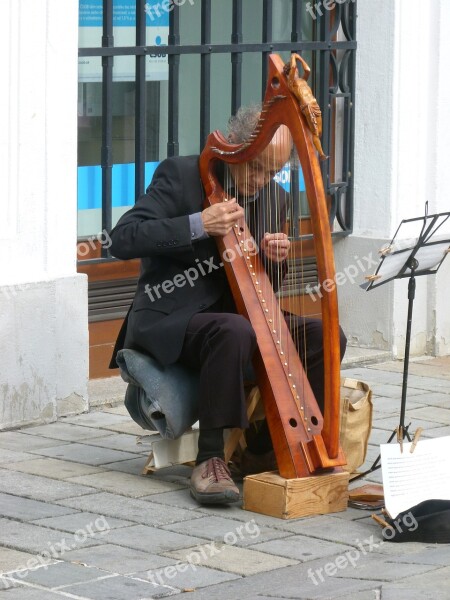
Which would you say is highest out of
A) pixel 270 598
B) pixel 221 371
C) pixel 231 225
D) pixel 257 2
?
pixel 257 2

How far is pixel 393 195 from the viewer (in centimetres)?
787

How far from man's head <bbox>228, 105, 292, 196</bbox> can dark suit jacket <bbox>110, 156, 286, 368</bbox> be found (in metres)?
0.12

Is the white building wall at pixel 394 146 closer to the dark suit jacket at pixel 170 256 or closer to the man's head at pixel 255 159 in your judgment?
the dark suit jacket at pixel 170 256

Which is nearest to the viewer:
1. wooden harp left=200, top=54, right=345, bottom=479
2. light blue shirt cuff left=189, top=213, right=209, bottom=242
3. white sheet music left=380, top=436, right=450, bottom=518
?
wooden harp left=200, top=54, right=345, bottom=479

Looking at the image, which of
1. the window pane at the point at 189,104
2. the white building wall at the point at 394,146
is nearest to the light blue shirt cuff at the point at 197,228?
the window pane at the point at 189,104

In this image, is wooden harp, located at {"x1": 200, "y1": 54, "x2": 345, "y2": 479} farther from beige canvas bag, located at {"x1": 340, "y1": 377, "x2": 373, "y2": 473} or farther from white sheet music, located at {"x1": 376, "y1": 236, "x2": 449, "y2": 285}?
white sheet music, located at {"x1": 376, "y1": 236, "x2": 449, "y2": 285}

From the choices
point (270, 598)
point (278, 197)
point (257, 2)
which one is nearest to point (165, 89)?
point (257, 2)

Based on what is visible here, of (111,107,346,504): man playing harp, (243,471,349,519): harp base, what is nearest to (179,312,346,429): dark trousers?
(111,107,346,504): man playing harp

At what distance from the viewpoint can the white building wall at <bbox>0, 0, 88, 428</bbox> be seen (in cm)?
591

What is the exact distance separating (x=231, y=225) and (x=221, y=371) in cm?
54

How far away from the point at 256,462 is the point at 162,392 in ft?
1.70

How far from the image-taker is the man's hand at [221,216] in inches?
192

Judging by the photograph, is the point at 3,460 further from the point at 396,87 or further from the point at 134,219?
the point at 396,87

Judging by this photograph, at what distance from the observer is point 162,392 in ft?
16.3
